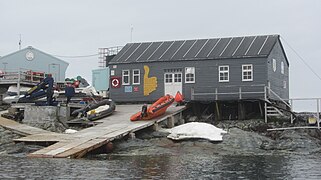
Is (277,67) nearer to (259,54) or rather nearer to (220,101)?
A: (259,54)

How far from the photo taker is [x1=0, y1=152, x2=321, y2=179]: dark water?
12.0m

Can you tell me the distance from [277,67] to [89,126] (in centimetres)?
1302

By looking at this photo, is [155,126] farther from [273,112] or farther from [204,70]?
[204,70]

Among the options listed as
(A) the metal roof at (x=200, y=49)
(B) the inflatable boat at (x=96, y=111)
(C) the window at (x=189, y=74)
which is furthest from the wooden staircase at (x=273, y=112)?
(B) the inflatable boat at (x=96, y=111)

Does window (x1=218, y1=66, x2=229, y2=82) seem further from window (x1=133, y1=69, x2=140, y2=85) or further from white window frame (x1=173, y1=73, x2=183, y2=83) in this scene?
window (x1=133, y1=69, x2=140, y2=85)

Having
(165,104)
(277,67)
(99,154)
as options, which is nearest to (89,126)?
(165,104)

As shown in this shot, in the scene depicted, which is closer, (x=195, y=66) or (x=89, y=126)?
(x=89, y=126)

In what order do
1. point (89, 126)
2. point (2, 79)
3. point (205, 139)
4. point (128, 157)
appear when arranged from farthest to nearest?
point (2, 79), point (89, 126), point (205, 139), point (128, 157)

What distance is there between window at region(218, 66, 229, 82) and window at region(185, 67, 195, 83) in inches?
61.4

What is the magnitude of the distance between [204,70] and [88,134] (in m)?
11.0

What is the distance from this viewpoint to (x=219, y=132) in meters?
20.9

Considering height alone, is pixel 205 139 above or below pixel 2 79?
below

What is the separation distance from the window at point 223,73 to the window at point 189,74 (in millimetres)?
1561

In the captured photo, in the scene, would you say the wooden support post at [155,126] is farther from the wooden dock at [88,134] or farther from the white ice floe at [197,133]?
the white ice floe at [197,133]
